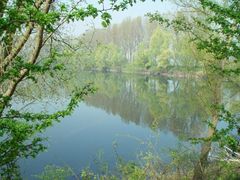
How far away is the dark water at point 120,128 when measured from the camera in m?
17.5

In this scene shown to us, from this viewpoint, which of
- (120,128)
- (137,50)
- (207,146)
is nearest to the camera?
(207,146)

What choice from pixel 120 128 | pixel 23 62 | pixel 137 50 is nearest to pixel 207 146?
pixel 23 62

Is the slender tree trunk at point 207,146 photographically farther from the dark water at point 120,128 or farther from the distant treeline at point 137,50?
the distant treeline at point 137,50

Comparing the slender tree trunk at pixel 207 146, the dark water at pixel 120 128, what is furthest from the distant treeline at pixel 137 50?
the slender tree trunk at pixel 207 146

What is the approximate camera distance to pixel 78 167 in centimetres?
1862

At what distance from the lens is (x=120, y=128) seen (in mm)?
28203

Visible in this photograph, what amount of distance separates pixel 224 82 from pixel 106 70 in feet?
294

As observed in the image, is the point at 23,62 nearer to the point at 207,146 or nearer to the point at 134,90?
the point at 207,146

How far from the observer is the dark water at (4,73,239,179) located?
17484 mm

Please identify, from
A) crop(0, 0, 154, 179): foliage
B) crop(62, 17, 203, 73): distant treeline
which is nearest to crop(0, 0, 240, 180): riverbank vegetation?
crop(0, 0, 154, 179): foliage

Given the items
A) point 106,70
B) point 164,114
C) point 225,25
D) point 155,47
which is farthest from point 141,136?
point 106,70

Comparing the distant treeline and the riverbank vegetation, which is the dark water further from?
the distant treeline

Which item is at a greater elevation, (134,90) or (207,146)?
(207,146)

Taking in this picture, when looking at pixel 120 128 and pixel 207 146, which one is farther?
pixel 120 128
